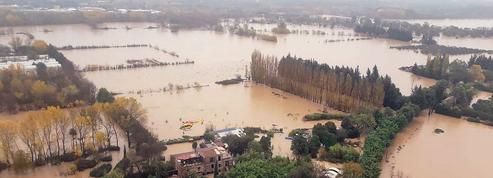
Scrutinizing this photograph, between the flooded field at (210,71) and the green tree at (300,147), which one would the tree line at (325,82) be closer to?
the flooded field at (210,71)

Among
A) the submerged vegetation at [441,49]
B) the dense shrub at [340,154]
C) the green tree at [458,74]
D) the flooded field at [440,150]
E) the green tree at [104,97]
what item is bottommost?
the flooded field at [440,150]

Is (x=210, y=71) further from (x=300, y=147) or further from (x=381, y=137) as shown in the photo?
→ (x=381, y=137)

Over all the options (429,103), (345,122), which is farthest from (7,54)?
(429,103)

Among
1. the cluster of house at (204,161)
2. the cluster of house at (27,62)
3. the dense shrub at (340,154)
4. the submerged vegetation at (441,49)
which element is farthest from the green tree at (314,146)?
the submerged vegetation at (441,49)

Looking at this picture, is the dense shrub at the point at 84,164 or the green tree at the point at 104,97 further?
the green tree at the point at 104,97

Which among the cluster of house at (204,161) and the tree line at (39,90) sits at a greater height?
the tree line at (39,90)

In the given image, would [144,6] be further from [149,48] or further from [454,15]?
[454,15]

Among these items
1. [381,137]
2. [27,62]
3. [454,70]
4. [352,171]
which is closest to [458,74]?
[454,70]

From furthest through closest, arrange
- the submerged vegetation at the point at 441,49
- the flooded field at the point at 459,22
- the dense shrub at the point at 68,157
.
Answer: the flooded field at the point at 459,22
the submerged vegetation at the point at 441,49
the dense shrub at the point at 68,157
